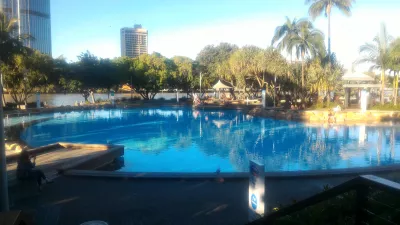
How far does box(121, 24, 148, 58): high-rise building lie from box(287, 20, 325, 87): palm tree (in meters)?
149

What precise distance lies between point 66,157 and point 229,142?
27.2 ft

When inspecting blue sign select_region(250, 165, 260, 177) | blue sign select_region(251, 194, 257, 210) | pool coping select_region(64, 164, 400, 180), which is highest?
blue sign select_region(250, 165, 260, 177)

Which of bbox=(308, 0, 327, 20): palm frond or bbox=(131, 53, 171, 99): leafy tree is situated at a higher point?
bbox=(308, 0, 327, 20): palm frond

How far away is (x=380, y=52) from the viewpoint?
27.7 meters

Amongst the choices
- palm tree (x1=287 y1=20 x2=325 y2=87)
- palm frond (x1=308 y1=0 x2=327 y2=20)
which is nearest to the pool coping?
palm tree (x1=287 y1=20 x2=325 y2=87)

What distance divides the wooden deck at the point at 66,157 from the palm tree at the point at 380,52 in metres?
23.9

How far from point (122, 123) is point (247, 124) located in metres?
9.24

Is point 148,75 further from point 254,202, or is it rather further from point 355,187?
point 355,187

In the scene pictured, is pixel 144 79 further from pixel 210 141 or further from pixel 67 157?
pixel 67 157

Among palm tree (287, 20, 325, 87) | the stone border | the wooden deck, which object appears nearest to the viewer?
the wooden deck

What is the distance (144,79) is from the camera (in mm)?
41906

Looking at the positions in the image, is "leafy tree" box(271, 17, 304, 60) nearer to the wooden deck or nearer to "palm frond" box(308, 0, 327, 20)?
"palm frond" box(308, 0, 327, 20)

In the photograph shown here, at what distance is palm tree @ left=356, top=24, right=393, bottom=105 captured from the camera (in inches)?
1072

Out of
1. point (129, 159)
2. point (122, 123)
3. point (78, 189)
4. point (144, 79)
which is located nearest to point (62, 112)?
point (122, 123)
